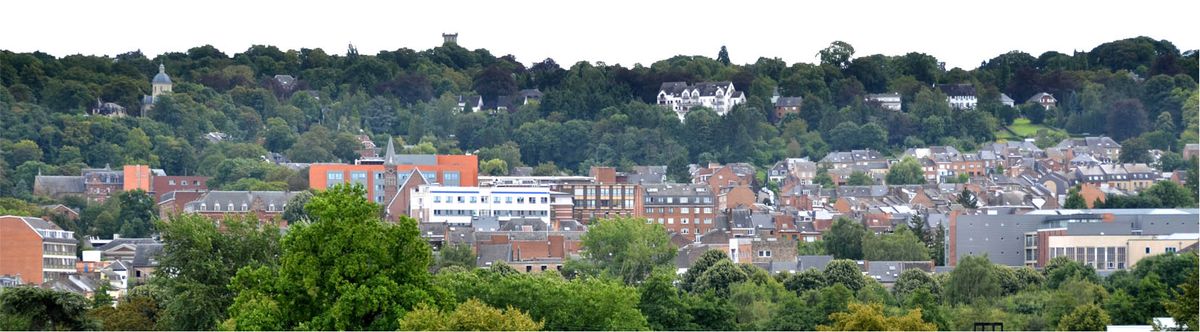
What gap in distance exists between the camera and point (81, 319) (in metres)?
38.0

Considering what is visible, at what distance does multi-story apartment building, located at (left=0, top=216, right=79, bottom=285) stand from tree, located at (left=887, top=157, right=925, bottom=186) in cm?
4453

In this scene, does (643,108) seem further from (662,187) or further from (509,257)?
(509,257)

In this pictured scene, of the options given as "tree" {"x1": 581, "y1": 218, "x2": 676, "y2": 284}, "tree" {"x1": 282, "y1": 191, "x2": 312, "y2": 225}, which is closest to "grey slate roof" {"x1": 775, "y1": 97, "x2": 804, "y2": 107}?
"tree" {"x1": 282, "y1": 191, "x2": 312, "y2": 225}

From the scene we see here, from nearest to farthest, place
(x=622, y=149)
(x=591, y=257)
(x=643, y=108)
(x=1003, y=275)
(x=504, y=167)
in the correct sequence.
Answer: (x=1003, y=275) → (x=591, y=257) → (x=504, y=167) → (x=622, y=149) → (x=643, y=108)

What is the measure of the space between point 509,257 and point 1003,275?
1711cm

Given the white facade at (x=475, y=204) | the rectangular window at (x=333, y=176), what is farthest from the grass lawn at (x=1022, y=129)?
the white facade at (x=475, y=204)

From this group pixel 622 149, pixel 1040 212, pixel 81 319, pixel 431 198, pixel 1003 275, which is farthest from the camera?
pixel 622 149

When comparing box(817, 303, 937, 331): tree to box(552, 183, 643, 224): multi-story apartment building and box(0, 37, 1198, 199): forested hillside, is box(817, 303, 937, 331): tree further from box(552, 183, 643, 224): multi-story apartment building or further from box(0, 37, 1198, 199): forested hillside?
box(0, 37, 1198, 199): forested hillside

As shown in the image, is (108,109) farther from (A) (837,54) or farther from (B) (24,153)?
(A) (837,54)

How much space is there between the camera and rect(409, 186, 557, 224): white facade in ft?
285

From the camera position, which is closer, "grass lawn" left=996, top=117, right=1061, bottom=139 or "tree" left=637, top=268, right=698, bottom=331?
"tree" left=637, top=268, right=698, bottom=331

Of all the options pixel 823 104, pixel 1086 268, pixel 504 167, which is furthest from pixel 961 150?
pixel 1086 268

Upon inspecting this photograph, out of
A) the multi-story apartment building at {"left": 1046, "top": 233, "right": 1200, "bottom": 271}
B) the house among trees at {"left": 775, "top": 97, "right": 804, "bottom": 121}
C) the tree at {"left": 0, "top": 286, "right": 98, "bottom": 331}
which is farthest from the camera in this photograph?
the house among trees at {"left": 775, "top": 97, "right": 804, "bottom": 121}

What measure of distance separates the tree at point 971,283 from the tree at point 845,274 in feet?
7.56
